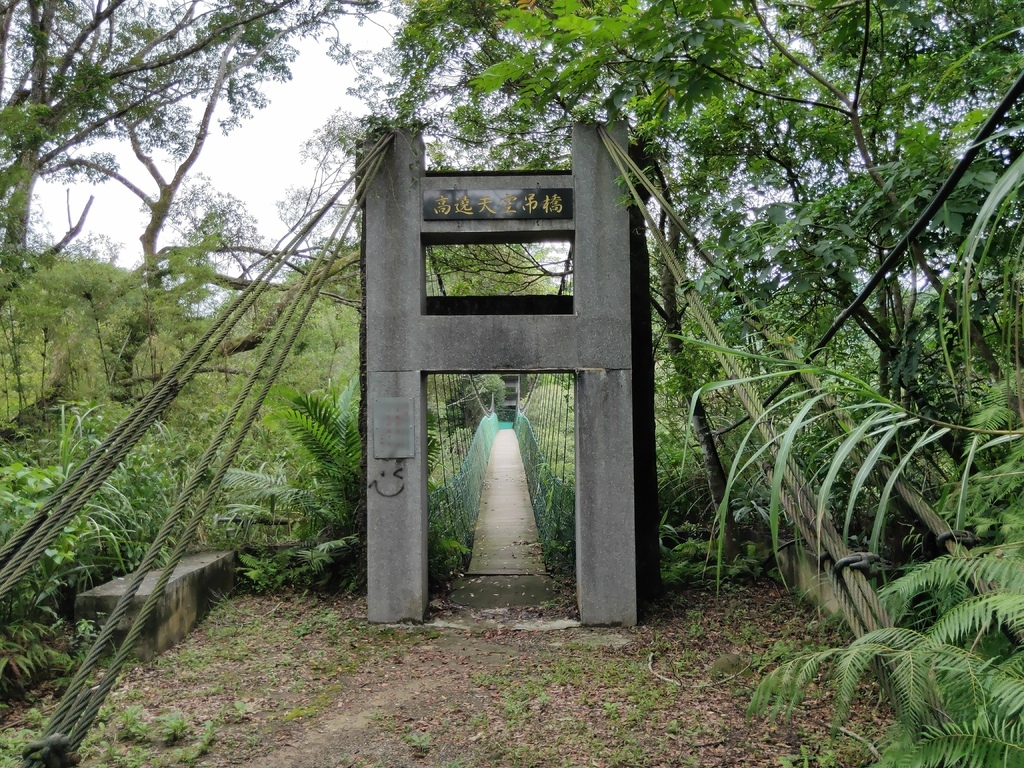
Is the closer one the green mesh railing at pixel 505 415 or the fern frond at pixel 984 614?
the fern frond at pixel 984 614

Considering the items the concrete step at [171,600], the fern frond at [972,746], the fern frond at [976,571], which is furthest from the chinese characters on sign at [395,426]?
the fern frond at [972,746]

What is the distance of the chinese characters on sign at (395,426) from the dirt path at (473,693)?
87 cm

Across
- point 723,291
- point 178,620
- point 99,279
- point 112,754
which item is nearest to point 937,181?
point 723,291

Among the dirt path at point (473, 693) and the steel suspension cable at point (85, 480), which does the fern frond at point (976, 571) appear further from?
the steel suspension cable at point (85, 480)

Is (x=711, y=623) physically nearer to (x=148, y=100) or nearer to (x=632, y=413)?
(x=632, y=413)

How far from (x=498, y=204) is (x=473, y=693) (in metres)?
2.24

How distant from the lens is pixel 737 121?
9.92ft

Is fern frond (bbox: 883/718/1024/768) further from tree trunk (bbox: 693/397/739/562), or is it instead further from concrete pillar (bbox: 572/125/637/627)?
tree trunk (bbox: 693/397/739/562)

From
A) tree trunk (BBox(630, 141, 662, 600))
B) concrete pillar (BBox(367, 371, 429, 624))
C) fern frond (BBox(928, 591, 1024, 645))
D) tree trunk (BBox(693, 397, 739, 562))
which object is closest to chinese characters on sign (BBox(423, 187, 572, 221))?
tree trunk (BBox(630, 141, 662, 600))

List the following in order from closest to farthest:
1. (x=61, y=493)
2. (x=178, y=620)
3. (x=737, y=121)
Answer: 1. (x=61, y=493)
2. (x=737, y=121)
3. (x=178, y=620)

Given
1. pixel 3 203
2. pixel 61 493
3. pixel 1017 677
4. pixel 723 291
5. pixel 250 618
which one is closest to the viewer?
pixel 1017 677

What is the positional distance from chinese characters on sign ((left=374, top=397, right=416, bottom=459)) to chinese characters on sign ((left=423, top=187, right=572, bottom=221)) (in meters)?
0.94

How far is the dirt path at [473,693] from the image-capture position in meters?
2.20

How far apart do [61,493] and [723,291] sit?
7.11 feet
